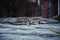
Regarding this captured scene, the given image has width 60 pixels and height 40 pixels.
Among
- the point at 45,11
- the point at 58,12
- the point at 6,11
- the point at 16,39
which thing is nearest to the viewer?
the point at 16,39

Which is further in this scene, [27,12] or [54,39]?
[27,12]

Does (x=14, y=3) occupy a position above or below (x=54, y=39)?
above

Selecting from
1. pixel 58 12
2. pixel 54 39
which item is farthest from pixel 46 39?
pixel 58 12

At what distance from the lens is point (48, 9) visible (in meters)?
3.79

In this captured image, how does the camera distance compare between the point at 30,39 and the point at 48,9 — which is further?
the point at 48,9

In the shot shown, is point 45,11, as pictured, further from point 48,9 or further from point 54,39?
point 54,39

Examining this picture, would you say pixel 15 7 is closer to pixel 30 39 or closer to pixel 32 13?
pixel 32 13

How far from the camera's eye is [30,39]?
0.86m

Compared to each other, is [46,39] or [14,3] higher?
[14,3]

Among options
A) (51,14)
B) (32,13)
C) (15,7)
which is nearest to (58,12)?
(51,14)

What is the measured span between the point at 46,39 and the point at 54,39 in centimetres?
6

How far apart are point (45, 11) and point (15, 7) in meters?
1.38

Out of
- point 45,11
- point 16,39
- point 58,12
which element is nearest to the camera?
point 16,39

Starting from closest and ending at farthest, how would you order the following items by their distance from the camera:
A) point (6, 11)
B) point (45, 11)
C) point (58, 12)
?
1. point (58, 12)
2. point (45, 11)
3. point (6, 11)
